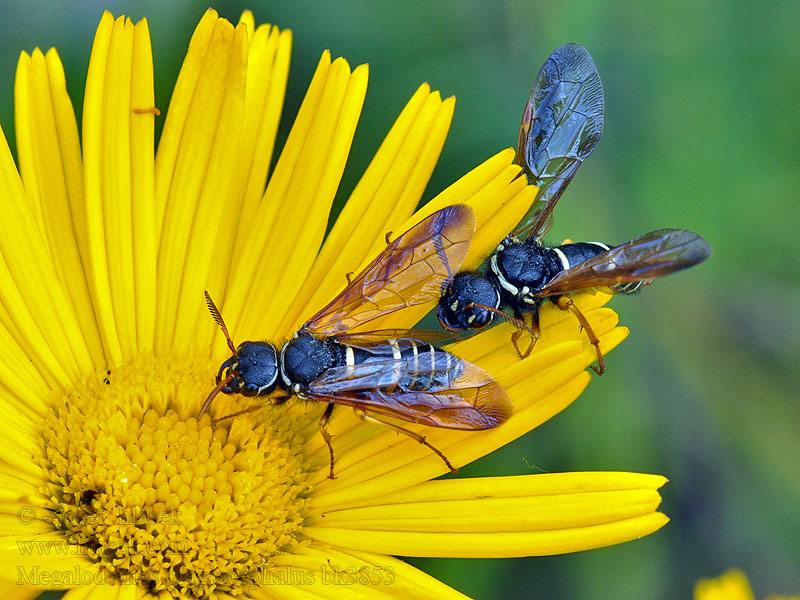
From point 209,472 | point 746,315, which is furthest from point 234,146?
point 746,315

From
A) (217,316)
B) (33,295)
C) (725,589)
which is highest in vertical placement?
(33,295)

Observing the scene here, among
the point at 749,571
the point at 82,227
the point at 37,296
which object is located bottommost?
the point at 749,571

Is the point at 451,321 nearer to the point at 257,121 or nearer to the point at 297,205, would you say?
the point at 297,205

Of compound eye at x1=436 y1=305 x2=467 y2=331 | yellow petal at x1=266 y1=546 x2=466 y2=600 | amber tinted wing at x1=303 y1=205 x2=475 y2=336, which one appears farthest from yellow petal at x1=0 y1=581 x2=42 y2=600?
compound eye at x1=436 y1=305 x2=467 y2=331

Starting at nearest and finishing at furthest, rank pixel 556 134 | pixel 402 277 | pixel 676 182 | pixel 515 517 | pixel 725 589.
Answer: pixel 725 589, pixel 515 517, pixel 402 277, pixel 556 134, pixel 676 182

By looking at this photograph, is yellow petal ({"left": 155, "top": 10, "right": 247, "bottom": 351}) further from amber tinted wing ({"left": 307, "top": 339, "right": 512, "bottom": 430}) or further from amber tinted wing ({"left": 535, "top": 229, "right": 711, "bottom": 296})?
amber tinted wing ({"left": 535, "top": 229, "right": 711, "bottom": 296})

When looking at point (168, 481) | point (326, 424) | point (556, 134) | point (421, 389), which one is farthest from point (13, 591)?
point (556, 134)

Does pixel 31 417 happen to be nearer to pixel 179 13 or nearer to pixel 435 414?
pixel 435 414
